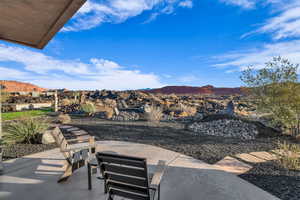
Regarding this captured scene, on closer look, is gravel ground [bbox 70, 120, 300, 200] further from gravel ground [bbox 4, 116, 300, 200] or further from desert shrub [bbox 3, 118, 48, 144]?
desert shrub [bbox 3, 118, 48, 144]

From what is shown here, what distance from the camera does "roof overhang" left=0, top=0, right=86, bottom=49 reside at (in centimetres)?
205

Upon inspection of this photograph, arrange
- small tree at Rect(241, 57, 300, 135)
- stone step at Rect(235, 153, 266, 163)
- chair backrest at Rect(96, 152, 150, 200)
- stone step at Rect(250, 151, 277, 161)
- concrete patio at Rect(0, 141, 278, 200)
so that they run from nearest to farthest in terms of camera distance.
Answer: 1. chair backrest at Rect(96, 152, 150, 200)
2. concrete patio at Rect(0, 141, 278, 200)
3. stone step at Rect(235, 153, 266, 163)
4. stone step at Rect(250, 151, 277, 161)
5. small tree at Rect(241, 57, 300, 135)

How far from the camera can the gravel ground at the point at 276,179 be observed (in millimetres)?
2264

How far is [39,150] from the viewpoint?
4078 millimetres

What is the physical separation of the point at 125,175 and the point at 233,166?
2.48 metres

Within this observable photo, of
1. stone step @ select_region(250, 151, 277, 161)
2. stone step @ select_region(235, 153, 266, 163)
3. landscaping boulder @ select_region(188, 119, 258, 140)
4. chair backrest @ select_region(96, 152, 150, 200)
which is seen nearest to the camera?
chair backrest @ select_region(96, 152, 150, 200)

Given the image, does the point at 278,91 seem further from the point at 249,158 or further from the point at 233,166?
the point at 233,166

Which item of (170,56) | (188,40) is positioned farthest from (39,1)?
(170,56)

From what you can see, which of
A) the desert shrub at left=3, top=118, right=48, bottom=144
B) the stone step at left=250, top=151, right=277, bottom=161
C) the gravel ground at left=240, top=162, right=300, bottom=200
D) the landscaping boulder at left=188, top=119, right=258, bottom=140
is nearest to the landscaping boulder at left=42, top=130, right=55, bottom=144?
the desert shrub at left=3, top=118, right=48, bottom=144

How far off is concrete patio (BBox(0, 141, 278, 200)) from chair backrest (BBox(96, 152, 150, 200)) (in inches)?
22.2

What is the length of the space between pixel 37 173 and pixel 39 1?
2813 mm

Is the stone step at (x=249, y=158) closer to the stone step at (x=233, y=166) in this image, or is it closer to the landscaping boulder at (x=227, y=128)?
the stone step at (x=233, y=166)

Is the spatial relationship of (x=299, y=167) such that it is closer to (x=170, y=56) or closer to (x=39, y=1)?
(x=39, y=1)

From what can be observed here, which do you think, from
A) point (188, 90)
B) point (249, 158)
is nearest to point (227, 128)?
point (249, 158)
